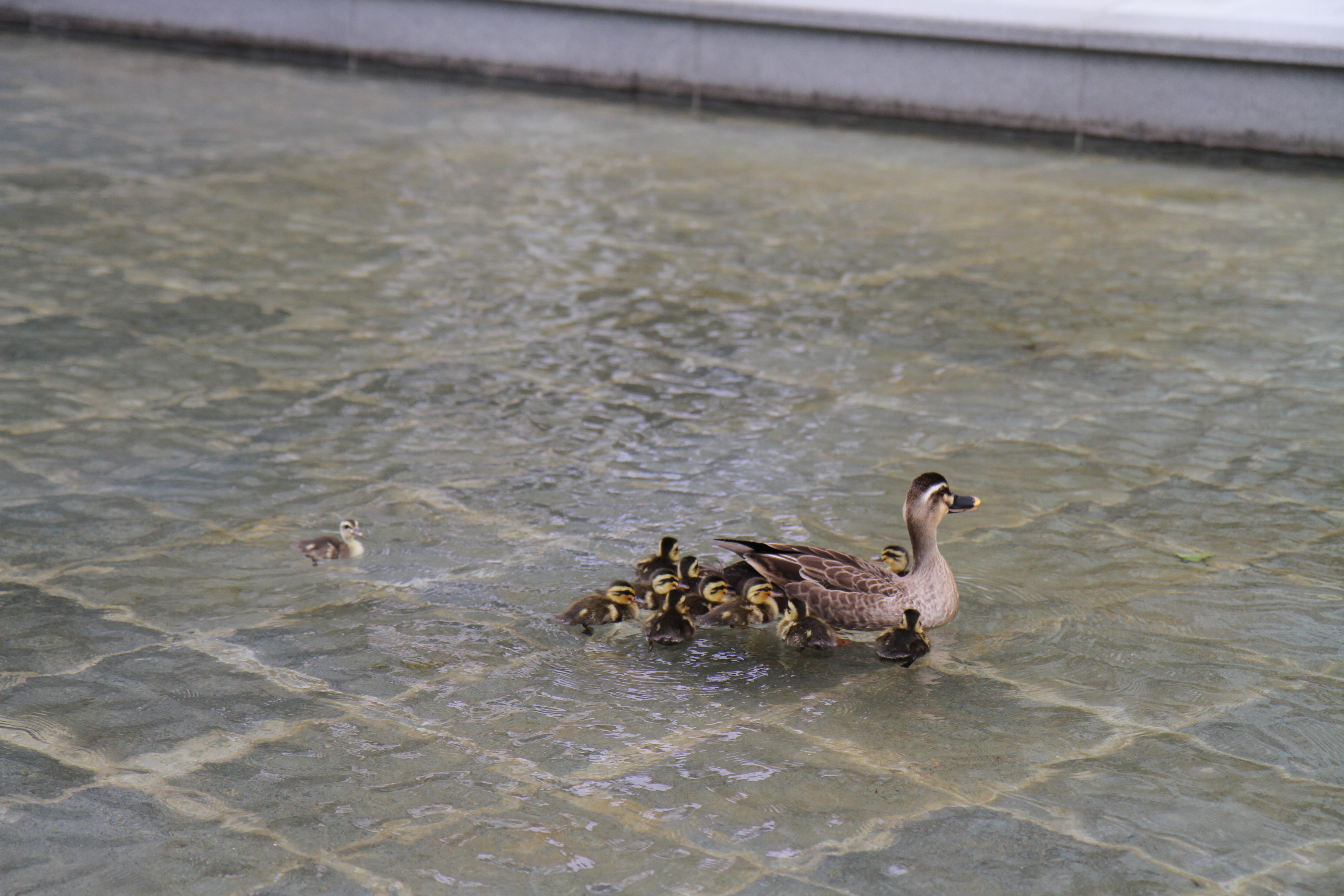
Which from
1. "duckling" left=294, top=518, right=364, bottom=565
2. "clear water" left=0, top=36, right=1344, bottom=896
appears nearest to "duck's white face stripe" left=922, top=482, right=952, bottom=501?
"clear water" left=0, top=36, right=1344, bottom=896

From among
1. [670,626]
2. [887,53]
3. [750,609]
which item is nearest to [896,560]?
[750,609]

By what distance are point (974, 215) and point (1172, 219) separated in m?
1.64

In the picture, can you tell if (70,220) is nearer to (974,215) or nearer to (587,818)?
(974,215)

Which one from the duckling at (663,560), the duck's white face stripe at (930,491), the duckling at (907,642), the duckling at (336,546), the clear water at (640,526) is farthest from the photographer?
the duckling at (336,546)

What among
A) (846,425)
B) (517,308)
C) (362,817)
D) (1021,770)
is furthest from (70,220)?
(1021,770)

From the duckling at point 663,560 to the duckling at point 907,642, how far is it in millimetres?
848

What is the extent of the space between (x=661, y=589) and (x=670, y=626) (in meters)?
0.16

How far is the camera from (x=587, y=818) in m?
4.24

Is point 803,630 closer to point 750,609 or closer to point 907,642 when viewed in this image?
point 750,609

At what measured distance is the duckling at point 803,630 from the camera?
5.26 m

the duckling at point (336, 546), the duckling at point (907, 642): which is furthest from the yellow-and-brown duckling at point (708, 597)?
the duckling at point (336, 546)

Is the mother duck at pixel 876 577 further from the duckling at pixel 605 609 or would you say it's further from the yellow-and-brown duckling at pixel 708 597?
the duckling at pixel 605 609

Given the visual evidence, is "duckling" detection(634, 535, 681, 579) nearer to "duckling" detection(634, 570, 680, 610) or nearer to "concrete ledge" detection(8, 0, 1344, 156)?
"duckling" detection(634, 570, 680, 610)

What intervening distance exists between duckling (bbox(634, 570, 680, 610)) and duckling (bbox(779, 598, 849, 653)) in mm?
418
